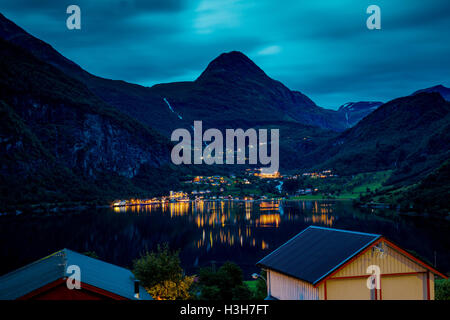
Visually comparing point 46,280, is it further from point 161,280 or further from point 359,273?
point 161,280

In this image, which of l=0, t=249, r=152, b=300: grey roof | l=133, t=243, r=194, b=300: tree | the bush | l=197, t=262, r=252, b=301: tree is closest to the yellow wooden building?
l=0, t=249, r=152, b=300: grey roof

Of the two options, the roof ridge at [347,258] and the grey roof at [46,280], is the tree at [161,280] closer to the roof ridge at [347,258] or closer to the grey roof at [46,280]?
the grey roof at [46,280]

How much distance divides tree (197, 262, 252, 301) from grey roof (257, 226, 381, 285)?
11.4 m

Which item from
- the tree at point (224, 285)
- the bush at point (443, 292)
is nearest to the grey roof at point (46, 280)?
the tree at point (224, 285)

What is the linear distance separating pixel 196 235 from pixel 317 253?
8401cm

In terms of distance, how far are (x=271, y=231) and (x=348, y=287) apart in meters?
85.0

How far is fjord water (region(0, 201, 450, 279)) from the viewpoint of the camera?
73.3 metres

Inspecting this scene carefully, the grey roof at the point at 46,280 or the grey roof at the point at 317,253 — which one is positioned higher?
the grey roof at the point at 317,253

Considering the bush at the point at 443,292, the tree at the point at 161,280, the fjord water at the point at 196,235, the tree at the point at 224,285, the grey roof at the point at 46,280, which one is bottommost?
the fjord water at the point at 196,235

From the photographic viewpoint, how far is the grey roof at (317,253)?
1698cm

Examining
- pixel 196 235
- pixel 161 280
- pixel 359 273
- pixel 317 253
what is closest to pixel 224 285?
pixel 161 280

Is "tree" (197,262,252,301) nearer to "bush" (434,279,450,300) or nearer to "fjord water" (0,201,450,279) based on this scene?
"bush" (434,279,450,300)
